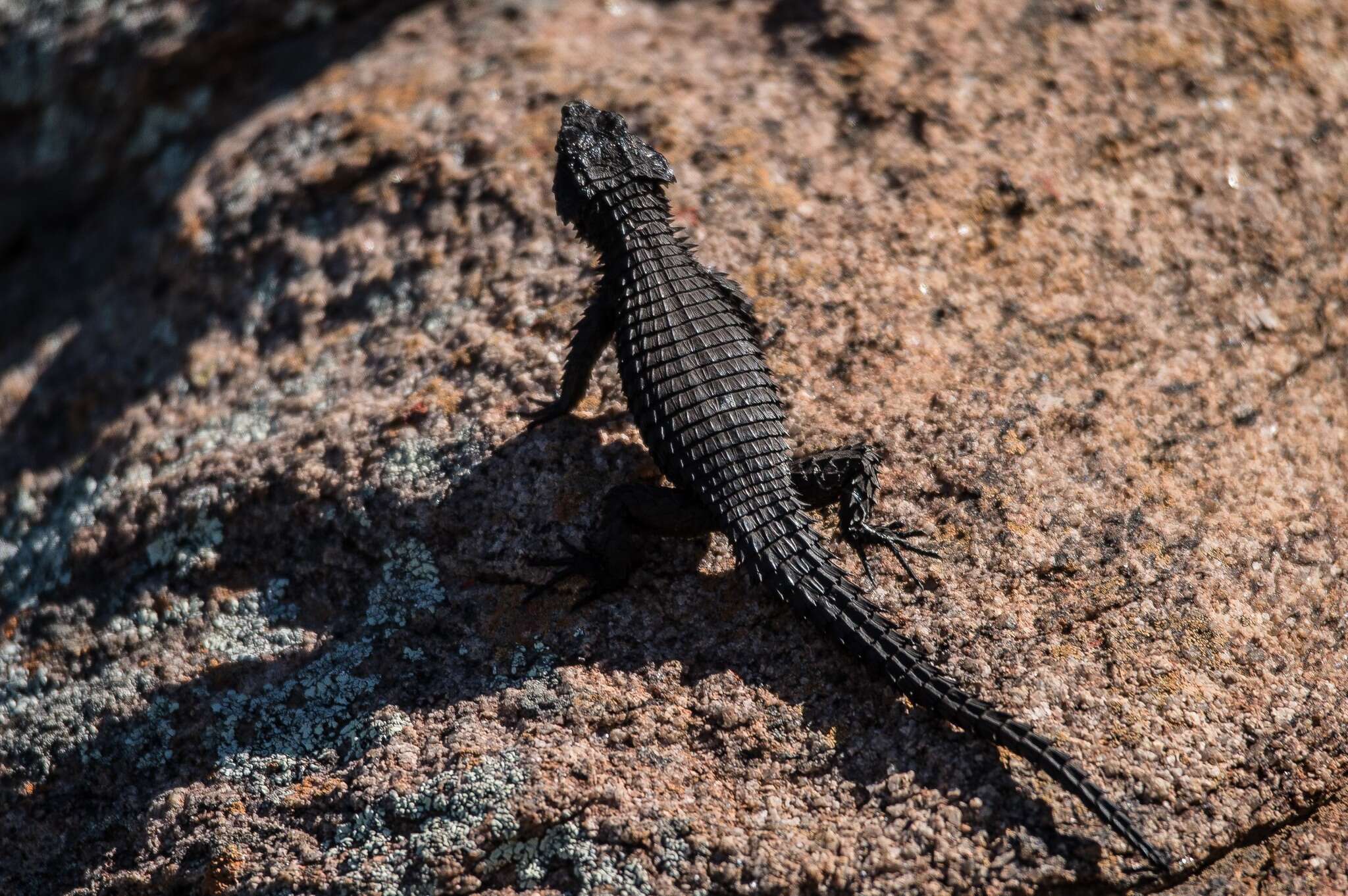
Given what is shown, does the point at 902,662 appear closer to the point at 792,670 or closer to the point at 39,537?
the point at 792,670

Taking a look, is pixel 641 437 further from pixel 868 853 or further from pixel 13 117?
pixel 13 117

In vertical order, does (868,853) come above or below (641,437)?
below

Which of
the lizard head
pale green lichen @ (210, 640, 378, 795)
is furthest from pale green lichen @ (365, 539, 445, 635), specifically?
the lizard head

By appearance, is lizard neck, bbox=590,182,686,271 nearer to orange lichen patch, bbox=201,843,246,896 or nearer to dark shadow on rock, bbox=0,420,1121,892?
dark shadow on rock, bbox=0,420,1121,892

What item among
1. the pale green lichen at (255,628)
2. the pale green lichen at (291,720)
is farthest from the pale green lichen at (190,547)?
the pale green lichen at (291,720)

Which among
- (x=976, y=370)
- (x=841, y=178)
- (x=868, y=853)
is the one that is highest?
(x=841, y=178)

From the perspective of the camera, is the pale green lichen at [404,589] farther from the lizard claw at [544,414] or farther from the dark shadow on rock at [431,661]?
the lizard claw at [544,414]

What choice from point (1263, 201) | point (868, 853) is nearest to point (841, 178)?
point (1263, 201)
